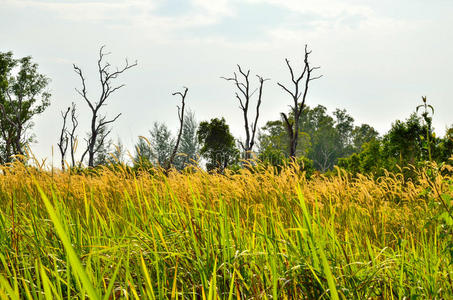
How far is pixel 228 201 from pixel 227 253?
5.78 feet

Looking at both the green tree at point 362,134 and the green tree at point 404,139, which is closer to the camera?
the green tree at point 404,139

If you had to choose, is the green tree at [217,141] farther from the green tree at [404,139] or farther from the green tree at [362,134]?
the green tree at [362,134]

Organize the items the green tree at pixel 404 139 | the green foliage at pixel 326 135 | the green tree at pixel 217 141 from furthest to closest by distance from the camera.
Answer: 1. the green foliage at pixel 326 135
2. the green tree at pixel 217 141
3. the green tree at pixel 404 139

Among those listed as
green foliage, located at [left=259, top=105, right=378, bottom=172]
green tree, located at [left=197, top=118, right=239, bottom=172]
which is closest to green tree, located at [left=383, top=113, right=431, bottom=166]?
green tree, located at [left=197, top=118, right=239, bottom=172]

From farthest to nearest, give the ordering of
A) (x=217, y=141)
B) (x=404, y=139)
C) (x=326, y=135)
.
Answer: (x=326, y=135) < (x=217, y=141) < (x=404, y=139)

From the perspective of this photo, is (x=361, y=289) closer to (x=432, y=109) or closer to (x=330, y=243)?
(x=330, y=243)

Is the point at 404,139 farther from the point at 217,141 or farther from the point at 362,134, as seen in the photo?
the point at 362,134

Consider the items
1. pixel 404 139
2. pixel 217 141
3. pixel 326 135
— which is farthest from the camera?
pixel 326 135

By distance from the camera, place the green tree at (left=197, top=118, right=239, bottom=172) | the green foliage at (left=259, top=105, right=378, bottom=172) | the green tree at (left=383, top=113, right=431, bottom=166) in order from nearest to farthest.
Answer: the green tree at (left=383, top=113, right=431, bottom=166) → the green tree at (left=197, top=118, right=239, bottom=172) → the green foliage at (left=259, top=105, right=378, bottom=172)

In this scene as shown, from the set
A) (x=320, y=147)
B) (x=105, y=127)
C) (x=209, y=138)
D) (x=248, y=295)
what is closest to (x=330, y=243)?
(x=248, y=295)

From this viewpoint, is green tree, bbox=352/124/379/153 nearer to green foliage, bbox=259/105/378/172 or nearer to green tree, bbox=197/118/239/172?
green foliage, bbox=259/105/378/172

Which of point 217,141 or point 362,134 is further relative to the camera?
point 362,134

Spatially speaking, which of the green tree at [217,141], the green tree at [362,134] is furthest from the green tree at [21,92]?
the green tree at [362,134]

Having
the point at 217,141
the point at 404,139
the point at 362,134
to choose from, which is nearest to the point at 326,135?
the point at 362,134
